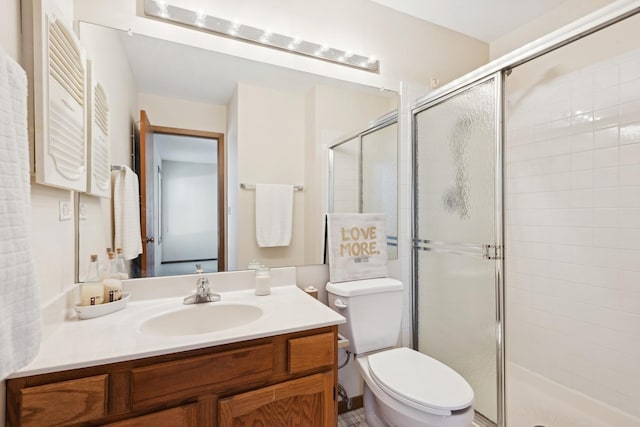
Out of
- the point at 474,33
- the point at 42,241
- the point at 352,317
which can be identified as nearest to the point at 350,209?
the point at 352,317

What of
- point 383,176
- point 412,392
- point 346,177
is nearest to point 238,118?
point 346,177

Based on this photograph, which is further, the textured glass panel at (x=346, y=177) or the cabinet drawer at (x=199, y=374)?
the textured glass panel at (x=346, y=177)

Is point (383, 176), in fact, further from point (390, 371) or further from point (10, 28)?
point (10, 28)

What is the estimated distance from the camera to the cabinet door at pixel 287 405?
1.01 meters

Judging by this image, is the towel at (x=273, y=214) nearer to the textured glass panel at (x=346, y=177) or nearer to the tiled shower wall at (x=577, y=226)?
the textured glass panel at (x=346, y=177)

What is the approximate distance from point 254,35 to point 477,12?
1.47m

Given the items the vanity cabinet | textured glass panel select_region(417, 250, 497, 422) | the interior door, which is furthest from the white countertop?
textured glass panel select_region(417, 250, 497, 422)

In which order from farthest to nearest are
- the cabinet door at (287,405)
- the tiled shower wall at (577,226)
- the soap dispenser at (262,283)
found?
the tiled shower wall at (577,226) < the soap dispenser at (262,283) < the cabinet door at (287,405)

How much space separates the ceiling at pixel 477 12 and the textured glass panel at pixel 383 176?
2.42 ft

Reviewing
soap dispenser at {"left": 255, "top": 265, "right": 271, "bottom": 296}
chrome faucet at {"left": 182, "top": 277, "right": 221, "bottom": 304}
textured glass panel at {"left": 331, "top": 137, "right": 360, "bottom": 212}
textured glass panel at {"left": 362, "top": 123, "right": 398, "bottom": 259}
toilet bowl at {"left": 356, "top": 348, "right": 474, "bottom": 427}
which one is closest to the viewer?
toilet bowl at {"left": 356, "top": 348, "right": 474, "bottom": 427}

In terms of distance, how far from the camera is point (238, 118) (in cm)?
157

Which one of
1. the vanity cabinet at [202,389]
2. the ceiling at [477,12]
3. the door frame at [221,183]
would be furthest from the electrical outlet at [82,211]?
the ceiling at [477,12]

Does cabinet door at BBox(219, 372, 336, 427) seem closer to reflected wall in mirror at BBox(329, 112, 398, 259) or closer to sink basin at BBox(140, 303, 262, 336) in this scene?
sink basin at BBox(140, 303, 262, 336)

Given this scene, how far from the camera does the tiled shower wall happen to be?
5.53 ft
